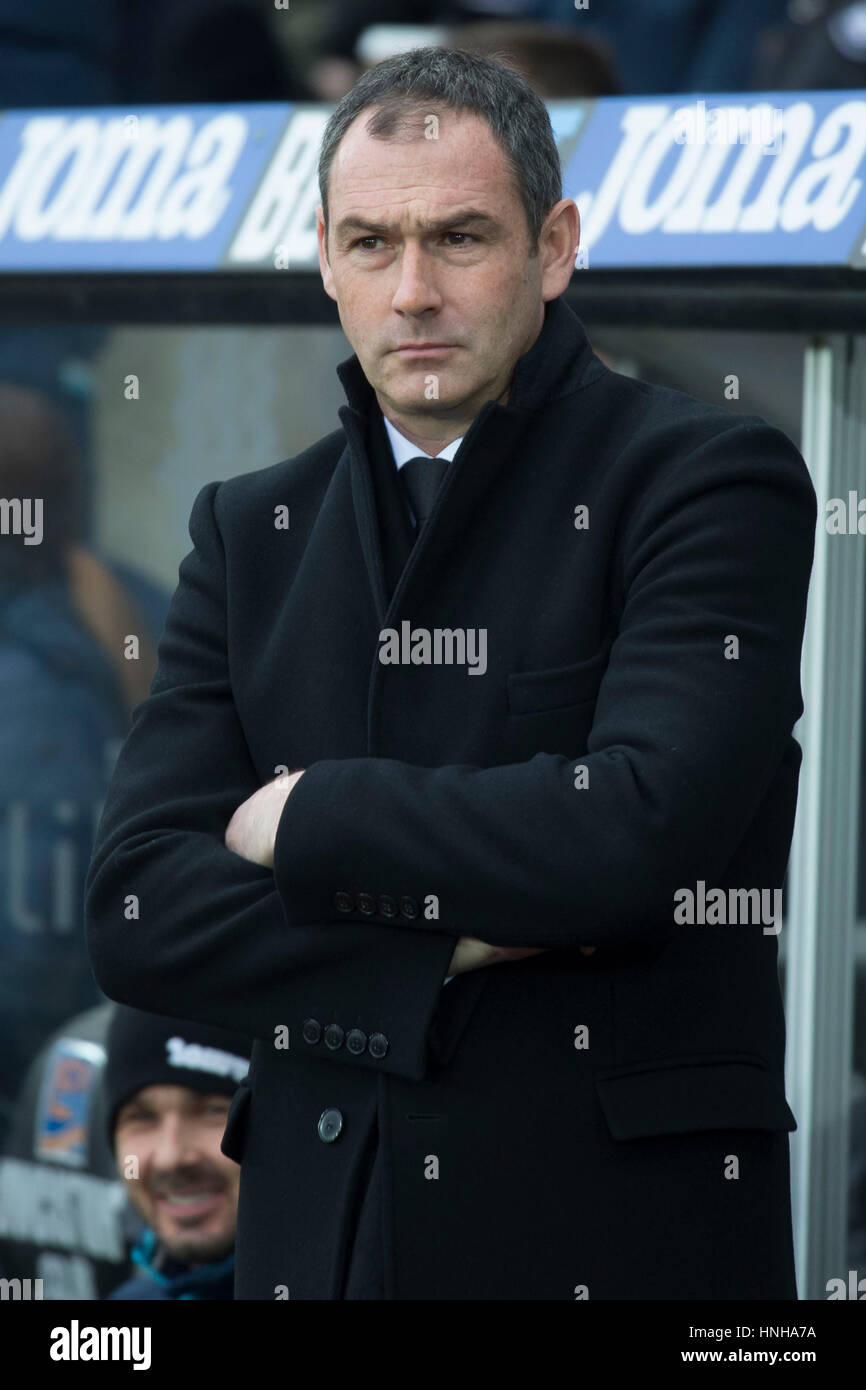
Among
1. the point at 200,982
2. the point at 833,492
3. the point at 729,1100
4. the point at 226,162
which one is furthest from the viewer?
the point at 226,162

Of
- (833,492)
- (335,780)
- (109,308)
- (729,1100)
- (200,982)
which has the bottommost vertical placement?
(729,1100)

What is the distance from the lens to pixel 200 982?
1.88 meters

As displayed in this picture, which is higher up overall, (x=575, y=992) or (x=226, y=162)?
(x=226, y=162)

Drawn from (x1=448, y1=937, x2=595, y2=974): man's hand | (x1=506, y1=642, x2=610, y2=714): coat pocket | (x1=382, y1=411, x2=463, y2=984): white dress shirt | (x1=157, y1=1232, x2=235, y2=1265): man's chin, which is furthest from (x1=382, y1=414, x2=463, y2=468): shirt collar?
(x1=157, y1=1232, x2=235, y2=1265): man's chin

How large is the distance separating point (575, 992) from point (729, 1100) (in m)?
0.16

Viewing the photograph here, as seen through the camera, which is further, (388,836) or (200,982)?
(200,982)

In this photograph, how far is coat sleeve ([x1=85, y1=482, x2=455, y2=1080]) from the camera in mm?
1795

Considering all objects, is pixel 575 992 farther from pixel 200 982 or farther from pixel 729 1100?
pixel 200 982

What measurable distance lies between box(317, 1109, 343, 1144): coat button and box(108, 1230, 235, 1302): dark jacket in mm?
1289

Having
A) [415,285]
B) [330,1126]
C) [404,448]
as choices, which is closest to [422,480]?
[404,448]

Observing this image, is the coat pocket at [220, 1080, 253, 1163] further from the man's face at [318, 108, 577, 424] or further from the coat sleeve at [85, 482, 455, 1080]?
the man's face at [318, 108, 577, 424]

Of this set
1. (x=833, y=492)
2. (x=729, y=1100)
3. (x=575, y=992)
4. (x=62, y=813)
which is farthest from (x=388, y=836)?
(x=62, y=813)

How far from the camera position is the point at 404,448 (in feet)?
6.42

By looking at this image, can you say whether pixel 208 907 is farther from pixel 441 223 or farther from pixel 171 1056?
pixel 171 1056
